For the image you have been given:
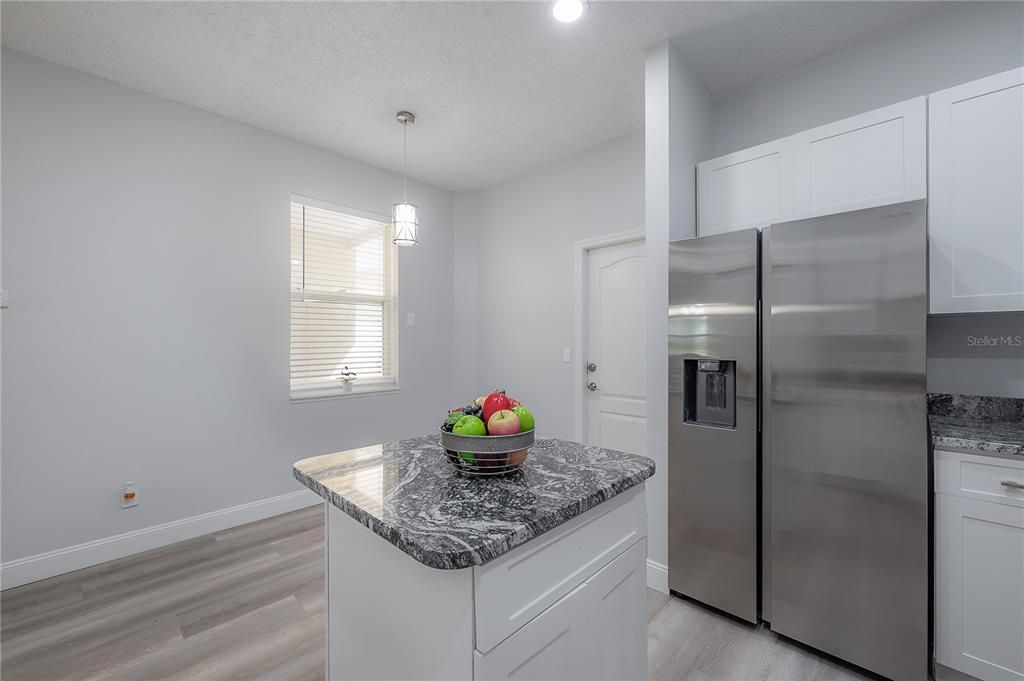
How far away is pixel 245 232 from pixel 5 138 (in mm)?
1148

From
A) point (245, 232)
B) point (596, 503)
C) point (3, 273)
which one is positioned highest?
point (245, 232)

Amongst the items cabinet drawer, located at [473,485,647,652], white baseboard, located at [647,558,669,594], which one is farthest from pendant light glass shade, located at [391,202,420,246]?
white baseboard, located at [647,558,669,594]

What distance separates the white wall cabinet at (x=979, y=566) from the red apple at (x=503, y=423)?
5.39 ft

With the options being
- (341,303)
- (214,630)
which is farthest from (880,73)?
(214,630)

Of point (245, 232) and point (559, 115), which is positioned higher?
point (559, 115)

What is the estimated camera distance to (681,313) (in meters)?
2.21

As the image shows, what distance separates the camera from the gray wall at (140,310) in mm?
2361

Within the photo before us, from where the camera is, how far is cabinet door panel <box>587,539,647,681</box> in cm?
112

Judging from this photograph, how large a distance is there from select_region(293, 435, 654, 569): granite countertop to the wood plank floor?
40.9 inches

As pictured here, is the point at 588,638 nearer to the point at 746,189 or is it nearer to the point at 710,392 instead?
the point at 710,392

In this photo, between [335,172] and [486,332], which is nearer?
[335,172]

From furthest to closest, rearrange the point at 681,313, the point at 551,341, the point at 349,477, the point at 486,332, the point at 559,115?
the point at 486,332
the point at 551,341
the point at 559,115
the point at 681,313
the point at 349,477

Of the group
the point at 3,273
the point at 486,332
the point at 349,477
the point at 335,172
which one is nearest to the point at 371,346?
the point at 486,332

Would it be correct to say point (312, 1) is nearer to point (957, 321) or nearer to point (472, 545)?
point (472, 545)
